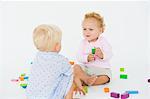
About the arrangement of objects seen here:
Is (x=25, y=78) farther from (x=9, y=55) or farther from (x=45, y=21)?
(x=45, y=21)

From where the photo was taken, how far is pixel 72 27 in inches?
129

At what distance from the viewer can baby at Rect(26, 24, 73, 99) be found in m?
2.07

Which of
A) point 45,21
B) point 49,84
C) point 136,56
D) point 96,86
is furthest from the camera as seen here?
point 45,21

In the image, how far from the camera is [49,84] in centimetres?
206

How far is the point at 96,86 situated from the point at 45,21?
39.7 inches

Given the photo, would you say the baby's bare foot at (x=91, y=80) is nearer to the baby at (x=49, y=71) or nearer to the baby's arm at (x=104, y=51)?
the baby's arm at (x=104, y=51)

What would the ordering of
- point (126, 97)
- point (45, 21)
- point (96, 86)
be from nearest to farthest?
point (126, 97) → point (96, 86) → point (45, 21)

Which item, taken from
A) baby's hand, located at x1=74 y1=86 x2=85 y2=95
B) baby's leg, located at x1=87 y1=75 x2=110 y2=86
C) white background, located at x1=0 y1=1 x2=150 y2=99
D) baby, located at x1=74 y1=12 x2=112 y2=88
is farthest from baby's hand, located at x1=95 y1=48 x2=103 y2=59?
white background, located at x1=0 y1=1 x2=150 y2=99

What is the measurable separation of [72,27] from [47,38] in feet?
3.98

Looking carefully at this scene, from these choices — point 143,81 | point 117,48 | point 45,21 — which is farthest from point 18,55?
point 143,81

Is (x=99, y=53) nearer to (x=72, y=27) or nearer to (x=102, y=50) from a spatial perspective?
(x=102, y=50)

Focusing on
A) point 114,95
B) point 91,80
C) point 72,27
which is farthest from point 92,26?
point 72,27

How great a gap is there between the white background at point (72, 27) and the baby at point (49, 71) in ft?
2.48

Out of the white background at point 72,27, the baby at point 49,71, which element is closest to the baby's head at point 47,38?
the baby at point 49,71
